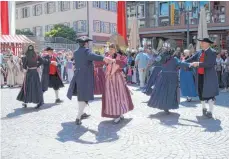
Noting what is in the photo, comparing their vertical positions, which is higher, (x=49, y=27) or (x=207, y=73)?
(x=49, y=27)

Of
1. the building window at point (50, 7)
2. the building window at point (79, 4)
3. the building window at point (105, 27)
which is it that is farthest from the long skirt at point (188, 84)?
the building window at point (50, 7)

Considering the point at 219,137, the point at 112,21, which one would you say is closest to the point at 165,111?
the point at 219,137

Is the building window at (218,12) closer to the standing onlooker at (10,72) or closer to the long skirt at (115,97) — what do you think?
the standing onlooker at (10,72)

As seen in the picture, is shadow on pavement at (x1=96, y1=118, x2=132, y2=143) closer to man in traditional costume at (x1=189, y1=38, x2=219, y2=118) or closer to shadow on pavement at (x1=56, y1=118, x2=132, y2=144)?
shadow on pavement at (x1=56, y1=118, x2=132, y2=144)

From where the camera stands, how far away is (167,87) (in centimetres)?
768

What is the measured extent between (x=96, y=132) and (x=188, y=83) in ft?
14.8

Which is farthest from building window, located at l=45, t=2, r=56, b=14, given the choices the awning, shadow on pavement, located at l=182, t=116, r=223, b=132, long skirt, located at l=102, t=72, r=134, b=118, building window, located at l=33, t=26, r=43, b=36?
shadow on pavement, located at l=182, t=116, r=223, b=132

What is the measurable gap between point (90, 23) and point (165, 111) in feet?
100

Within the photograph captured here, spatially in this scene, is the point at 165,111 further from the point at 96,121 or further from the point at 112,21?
the point at 112,21

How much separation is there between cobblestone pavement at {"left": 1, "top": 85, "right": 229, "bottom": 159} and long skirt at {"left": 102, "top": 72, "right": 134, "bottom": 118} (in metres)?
0.27

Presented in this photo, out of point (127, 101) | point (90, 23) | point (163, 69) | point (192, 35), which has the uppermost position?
point (90, 23)

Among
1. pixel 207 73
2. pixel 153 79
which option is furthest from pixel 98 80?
pixel 207 73

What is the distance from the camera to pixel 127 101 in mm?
7102

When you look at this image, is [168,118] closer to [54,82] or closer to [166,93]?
[166,93]
